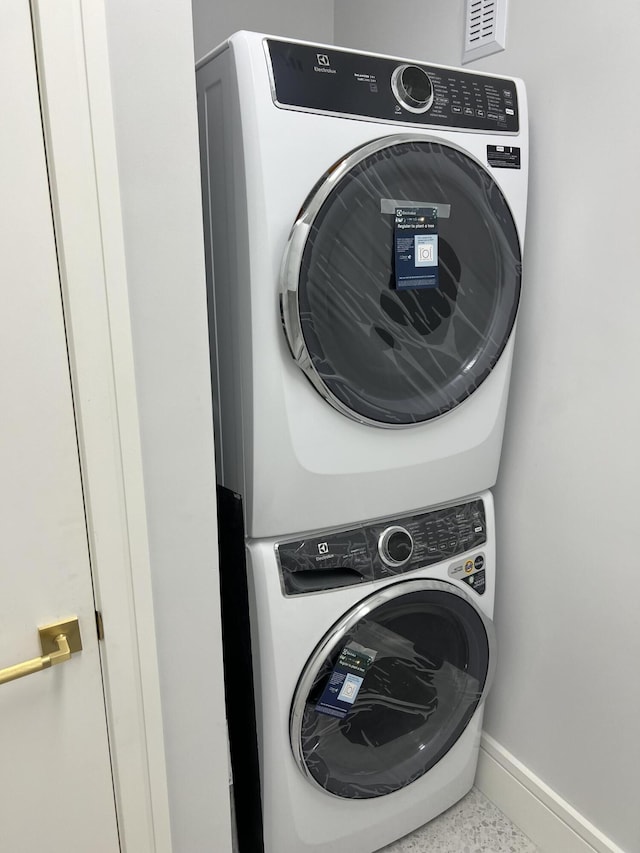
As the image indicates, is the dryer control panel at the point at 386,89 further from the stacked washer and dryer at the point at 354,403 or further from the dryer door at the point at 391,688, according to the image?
the dryer door at the point at 391,688

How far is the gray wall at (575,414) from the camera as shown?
1209 millimetres

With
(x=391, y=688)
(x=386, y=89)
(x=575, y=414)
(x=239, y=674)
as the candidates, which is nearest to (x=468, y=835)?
(x=391, y=688)

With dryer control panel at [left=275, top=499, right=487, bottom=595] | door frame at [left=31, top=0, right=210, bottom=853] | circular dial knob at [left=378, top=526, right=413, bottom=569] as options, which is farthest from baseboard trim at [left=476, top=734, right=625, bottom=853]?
door frame at [left=31, top=0, right=210, bottom=853]

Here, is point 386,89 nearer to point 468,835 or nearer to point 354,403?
point 354,403

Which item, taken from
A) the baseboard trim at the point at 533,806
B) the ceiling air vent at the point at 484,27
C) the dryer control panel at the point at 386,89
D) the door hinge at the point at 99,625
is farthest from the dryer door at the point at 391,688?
the ceiling air vent at the point at 484,27

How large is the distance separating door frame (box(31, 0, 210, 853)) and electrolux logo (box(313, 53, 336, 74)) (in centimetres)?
40

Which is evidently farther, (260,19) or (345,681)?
(260,19)

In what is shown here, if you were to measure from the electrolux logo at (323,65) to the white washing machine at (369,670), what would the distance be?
818 mm

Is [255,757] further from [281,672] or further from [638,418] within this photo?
[638,418]

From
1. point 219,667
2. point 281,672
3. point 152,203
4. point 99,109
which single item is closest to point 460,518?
point 281,672

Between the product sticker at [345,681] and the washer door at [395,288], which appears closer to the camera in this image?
the washer door at [395,288]

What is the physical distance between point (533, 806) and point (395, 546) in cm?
80

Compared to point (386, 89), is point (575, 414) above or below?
below

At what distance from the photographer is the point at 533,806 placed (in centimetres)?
156
